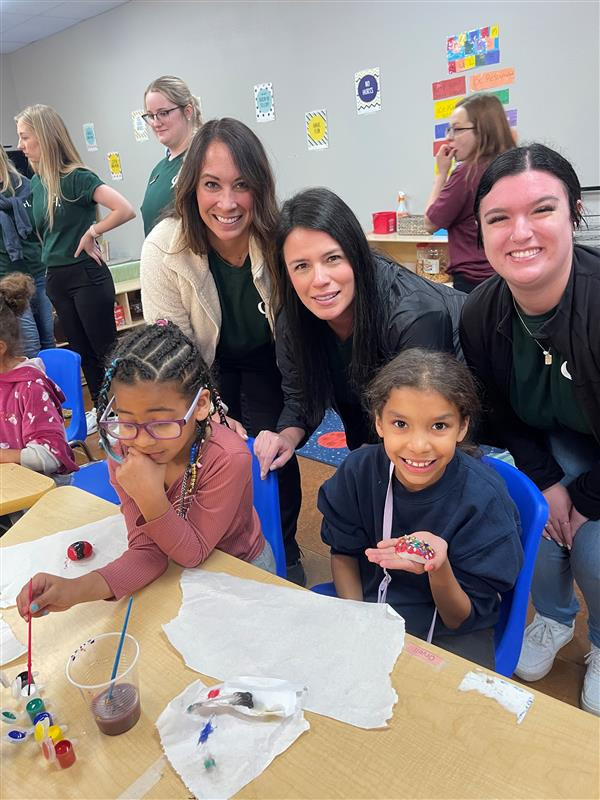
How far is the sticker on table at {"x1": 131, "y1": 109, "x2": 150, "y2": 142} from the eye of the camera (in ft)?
19.2

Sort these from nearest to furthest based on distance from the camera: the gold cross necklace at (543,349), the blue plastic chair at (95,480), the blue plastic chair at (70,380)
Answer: the gold cross necklace at (543,349), the blue plastic chair at (95,480), the blue plastic chair at (70,380)

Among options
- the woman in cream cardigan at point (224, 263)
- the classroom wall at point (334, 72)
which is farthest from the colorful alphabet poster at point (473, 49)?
the woman in cream cardigan at point (224, 263)

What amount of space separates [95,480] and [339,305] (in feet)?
3.16

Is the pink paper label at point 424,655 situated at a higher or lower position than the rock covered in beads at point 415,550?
lower

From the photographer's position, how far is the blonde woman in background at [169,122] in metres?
2.73

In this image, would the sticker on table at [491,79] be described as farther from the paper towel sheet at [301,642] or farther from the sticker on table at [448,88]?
Answer: the paper towel sheet at [301,642]

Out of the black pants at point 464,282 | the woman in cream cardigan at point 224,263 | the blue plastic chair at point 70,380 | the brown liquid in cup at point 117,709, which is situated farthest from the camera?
the black pants at point 464,282

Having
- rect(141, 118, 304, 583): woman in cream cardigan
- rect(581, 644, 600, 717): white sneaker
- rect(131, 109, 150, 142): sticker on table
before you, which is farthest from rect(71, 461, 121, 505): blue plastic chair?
rect(131, 109, 150, 142): sticker on table

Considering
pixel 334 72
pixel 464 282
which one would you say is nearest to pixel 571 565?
pixel 464 282

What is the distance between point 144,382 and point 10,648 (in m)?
0.53

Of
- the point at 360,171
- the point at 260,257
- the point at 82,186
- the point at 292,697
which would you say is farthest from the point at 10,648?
the point at 360,171

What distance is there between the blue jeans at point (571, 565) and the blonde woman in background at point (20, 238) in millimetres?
2914

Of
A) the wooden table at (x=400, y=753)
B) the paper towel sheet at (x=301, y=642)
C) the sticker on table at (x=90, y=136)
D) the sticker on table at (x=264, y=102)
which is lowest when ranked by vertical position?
the wooden table at (x=400, y=753)

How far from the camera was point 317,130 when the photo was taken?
15.1 feet
